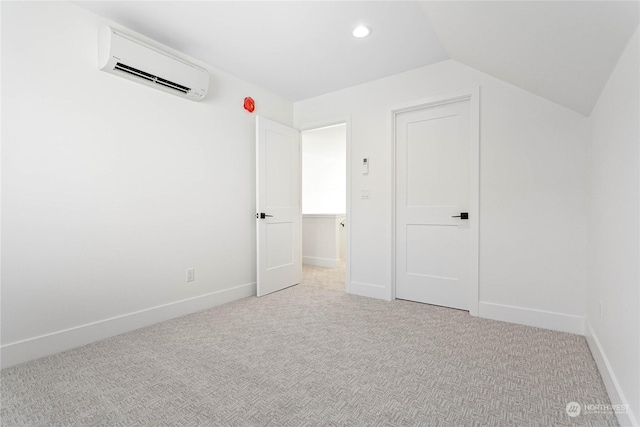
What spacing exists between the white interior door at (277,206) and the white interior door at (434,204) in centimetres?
128

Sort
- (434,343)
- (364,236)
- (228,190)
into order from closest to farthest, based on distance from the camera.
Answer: (434,343), (228,190), (364,236)

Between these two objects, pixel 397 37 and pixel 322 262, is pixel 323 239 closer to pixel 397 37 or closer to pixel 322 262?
pixel 322 262

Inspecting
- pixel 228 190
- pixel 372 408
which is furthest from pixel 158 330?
pixel 372 408

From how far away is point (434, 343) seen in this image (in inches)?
83.5

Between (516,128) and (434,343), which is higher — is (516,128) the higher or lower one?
the higher one

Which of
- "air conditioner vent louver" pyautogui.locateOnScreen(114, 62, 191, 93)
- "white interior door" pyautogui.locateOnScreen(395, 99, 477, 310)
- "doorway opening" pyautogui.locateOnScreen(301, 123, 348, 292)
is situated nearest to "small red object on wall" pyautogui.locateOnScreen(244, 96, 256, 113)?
"air conditioner vent louver" pyautogui.locateOnScreen(114, 62, 191, 93)

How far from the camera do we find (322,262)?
5152 millimetres

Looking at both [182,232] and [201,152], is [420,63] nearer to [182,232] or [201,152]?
[201,152]

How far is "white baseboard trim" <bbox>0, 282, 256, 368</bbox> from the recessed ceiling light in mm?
2620

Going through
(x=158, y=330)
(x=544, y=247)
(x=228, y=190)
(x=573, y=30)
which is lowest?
(x=158, y=330)

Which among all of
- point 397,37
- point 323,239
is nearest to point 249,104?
point 397,37

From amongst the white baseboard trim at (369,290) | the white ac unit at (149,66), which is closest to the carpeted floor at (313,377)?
the white baseboard trim at (369,290)

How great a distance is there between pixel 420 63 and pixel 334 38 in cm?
93

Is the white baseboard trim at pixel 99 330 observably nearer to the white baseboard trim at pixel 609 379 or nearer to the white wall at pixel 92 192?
the white wall at pixel 92 192
